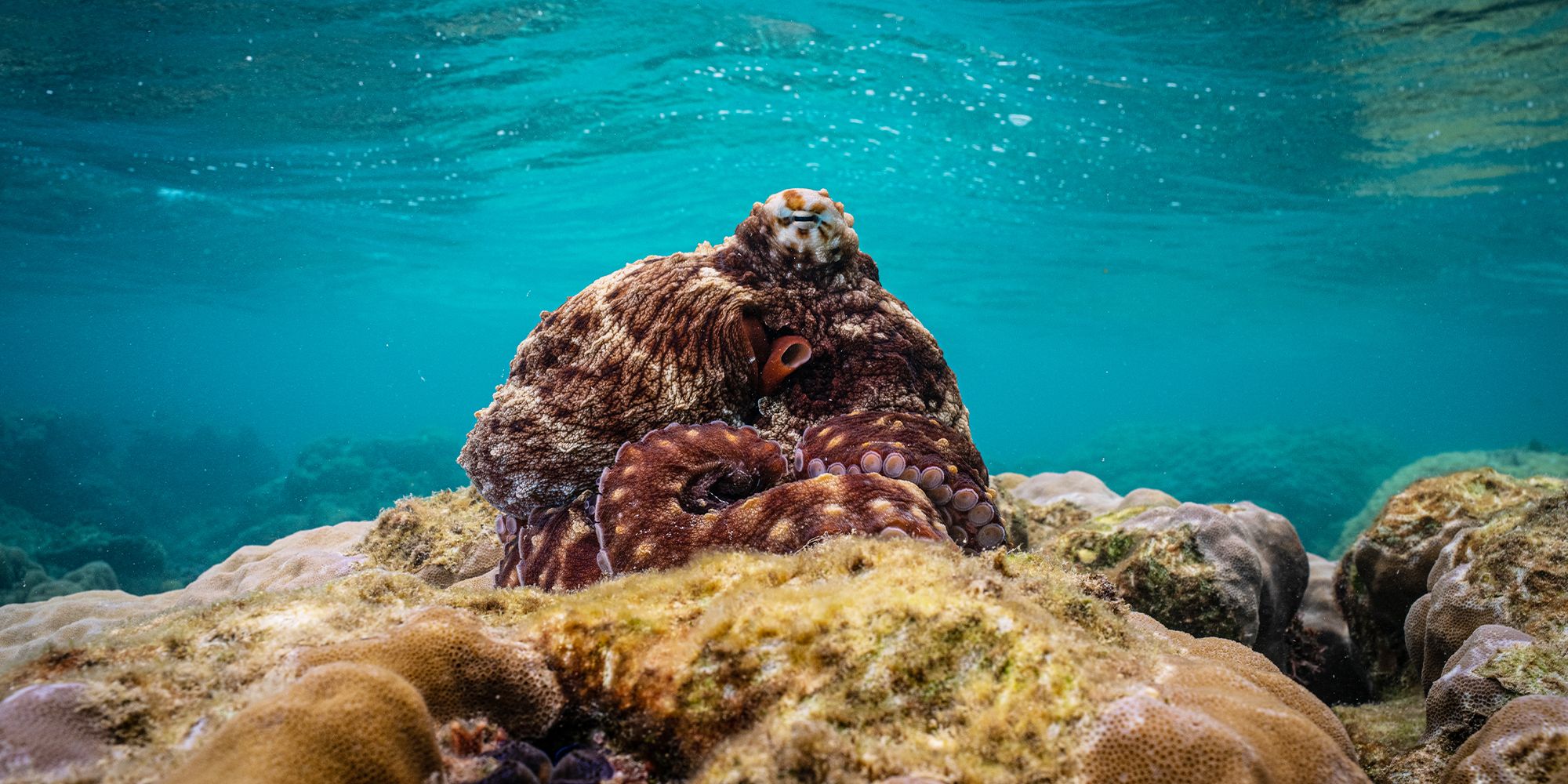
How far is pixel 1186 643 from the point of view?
279 centimetres

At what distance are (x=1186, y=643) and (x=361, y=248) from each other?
130ft

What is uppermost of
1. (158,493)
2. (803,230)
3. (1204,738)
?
(803,230)

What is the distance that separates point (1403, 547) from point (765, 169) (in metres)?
22.1

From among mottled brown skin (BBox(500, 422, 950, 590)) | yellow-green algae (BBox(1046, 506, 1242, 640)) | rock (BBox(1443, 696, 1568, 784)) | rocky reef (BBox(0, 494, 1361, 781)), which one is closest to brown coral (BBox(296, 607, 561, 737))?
rocky reef (BBox(0, 494, 1361, 781))

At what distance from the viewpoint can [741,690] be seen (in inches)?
71.4

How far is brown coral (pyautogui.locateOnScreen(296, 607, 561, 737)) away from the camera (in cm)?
180

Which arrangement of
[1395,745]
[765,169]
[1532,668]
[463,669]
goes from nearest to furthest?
1. [463,669]
2. [1532,668]
3. [1395,745]
4. [765,169]

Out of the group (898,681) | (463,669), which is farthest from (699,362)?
(898,681)

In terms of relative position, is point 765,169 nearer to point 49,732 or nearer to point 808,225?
point 808,225

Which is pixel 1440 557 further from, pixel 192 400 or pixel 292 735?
pixel 192 400

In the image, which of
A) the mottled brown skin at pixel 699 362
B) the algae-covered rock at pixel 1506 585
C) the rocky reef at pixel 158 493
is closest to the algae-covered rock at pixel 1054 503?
the mottled brown skin at pixel 699 362

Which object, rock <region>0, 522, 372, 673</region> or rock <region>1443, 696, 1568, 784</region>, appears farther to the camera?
rock <region>0, 522, 372, 673</region>

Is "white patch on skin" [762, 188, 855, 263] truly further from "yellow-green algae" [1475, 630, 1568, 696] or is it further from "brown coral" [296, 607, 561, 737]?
"yellow-green algae" [1475, 630, 1568, 696]

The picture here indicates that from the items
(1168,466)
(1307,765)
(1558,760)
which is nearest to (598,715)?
(1307,765)
